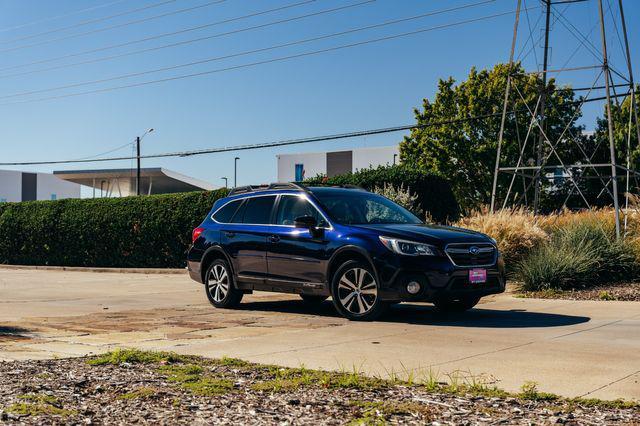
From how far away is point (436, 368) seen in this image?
669 centimetres

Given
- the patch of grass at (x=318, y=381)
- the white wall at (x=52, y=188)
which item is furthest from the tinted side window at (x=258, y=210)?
the white wall at (x=52, y=188)

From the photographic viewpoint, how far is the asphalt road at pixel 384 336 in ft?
21.6

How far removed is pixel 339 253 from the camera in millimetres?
10430

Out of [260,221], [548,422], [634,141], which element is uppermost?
[634,141]

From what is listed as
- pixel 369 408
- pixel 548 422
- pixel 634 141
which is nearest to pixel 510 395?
pixel 548 422

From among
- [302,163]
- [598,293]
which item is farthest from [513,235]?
[302,163]

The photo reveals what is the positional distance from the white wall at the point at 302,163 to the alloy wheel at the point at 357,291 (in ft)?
244

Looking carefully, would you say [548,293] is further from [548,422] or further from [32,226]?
[32,226]

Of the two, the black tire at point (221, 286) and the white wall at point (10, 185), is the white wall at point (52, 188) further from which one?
the black tire at point (221, 286)

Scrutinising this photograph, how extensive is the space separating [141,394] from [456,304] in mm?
6608

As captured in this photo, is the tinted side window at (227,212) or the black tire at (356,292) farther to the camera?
the tinted side window at (227,212)

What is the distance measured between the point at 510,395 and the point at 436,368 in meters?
1.26

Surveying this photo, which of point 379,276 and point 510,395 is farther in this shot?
point 379,276

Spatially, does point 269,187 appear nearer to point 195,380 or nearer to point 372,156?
point 195,380
